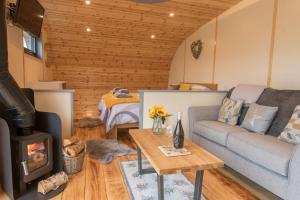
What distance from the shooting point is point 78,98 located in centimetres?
570

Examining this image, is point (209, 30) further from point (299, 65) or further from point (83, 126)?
point (83, 126)

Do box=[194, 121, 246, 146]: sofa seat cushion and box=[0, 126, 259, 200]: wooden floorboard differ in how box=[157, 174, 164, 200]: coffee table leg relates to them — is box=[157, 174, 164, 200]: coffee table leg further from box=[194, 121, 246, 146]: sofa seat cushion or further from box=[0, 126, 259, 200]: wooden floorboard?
box=[194, 121, 246, 146]: sofa seat cushion

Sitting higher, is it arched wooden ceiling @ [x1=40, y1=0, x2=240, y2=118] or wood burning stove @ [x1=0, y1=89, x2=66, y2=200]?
arched wooden ceiling @ [x1=40, y1=0, x2=240, y2=118]

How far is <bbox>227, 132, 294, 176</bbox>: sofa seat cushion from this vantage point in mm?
1688

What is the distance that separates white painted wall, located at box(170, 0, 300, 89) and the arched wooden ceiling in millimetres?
410

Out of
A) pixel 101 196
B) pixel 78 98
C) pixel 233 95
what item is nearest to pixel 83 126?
pixel 78 98

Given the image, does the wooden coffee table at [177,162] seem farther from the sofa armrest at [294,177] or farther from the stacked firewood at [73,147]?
the stacked firewood at [73,147]

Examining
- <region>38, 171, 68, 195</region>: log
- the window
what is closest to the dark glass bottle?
<region>38, 171, 68, 195</region>: log

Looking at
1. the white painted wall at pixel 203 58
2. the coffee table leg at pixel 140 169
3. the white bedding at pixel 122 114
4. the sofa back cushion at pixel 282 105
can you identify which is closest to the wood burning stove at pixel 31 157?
the coffee table leg at pixel 140 169

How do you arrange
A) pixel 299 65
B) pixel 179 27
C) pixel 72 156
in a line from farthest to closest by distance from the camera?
pixel 179 27 < pixel 299 65 < pixel 72 156

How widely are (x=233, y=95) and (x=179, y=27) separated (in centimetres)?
239

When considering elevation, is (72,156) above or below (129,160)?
above

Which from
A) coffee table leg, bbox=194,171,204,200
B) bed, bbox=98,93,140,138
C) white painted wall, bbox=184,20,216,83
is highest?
white painted wall, bbox=184,20,216,83

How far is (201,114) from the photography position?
3.04 m
